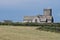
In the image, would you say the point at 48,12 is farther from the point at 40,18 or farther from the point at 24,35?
the point at 24,35

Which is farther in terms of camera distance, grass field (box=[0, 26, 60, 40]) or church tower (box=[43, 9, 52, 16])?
church tower (box=[43, 9, 52, 16])

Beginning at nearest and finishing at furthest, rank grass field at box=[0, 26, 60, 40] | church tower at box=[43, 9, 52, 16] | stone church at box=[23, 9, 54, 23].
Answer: grass field at box=[0, 26, 60, 40] → stone church at box=[23, 9, 54, 23] → church tower at box=[43, 9, 52, 16]

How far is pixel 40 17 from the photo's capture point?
82812 mm

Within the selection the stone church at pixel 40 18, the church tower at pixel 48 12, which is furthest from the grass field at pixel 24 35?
the church tower at pixel 48 12

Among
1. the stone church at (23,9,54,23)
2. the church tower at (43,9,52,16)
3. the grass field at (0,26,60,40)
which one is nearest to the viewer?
the grass field at (0,26,60,40)

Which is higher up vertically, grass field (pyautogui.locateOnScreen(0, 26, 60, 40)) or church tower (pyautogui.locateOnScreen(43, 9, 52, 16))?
church tower (pyautogui.locateOnScreen(43, 9, 52, 16))

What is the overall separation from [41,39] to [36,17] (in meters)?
58.3

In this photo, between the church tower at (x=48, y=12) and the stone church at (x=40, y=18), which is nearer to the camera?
the stone church at (x=40, y=18)

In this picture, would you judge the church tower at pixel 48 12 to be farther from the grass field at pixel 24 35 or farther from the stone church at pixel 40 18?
the grass field at pixel 24 35

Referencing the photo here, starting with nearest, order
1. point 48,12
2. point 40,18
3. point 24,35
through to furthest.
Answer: point 24,35
point 40,18
point 48,12

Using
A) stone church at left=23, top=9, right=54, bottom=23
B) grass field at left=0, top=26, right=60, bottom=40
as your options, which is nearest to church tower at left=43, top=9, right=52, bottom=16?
stone church at left=23, top=9, right=54, bottom=23

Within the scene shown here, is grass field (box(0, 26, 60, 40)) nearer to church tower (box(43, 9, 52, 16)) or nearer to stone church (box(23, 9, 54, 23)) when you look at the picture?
stone church (box(23, 9, 54, 23))

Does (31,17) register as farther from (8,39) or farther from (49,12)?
(8,39)

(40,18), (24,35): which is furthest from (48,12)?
(24,35)
